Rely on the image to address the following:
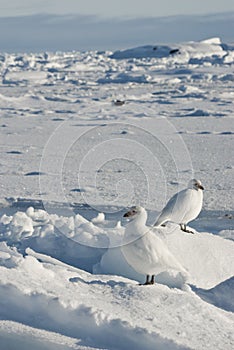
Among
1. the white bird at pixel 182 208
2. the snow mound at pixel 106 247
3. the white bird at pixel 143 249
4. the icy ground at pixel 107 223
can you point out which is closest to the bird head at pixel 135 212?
the white bird at pixel 143 249

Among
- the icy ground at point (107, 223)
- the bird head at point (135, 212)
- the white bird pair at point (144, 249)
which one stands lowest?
the icy ground at point (107, 223)

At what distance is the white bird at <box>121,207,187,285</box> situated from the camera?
3770 mm

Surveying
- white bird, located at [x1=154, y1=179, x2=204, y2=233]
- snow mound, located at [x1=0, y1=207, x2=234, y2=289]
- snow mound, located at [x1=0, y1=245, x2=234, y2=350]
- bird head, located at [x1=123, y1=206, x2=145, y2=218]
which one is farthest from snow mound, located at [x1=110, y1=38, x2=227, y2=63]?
snow mound, located at [x1=0, y1=245, x2=234, y2=350]

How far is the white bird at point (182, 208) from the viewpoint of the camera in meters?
5.12

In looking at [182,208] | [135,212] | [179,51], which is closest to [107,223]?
[182,208]

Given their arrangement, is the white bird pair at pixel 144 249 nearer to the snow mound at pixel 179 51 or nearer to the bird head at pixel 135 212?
the bird head at pixel 135 212

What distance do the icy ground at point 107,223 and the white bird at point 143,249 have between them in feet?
0.48

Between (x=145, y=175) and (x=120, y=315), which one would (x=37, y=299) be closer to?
(x=120, y=315)

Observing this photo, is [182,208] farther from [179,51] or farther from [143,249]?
[179,51]

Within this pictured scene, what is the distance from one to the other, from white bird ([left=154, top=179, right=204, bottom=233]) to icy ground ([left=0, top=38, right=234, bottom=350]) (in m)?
0.11

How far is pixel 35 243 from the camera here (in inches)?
197

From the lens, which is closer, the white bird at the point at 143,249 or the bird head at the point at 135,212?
the white bird at the point at 143,249

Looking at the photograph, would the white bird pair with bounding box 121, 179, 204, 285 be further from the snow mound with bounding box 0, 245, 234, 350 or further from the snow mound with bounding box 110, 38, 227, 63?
the snow mound with bounding box 110, 38, 227, 63

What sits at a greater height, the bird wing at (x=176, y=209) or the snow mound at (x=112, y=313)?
the snow mound at (x=112, y=313)
